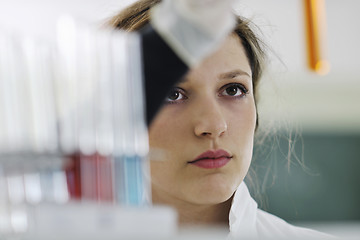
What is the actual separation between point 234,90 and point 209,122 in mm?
88

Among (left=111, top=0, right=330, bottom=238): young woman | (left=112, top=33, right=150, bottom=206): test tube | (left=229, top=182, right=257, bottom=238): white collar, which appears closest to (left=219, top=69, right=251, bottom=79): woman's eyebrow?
(left=111, top=0, right=330, bottom=238): young woman

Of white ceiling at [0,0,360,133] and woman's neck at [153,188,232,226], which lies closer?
woman's neck at [153,188,232,226]

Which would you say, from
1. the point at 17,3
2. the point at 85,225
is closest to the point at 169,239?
the point at 85,225

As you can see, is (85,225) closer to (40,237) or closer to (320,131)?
(40,237)

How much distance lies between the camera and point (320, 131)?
1.77m

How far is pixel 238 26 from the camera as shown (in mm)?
590

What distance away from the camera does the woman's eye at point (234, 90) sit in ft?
1.73

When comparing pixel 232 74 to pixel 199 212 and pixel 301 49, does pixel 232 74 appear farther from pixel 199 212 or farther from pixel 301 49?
pixel 301 49

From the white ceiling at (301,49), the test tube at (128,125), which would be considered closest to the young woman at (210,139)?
the test tube at (128,125)

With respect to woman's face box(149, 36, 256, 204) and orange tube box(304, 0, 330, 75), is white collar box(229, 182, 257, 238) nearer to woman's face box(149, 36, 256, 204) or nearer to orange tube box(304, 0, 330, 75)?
woman's face box(149, 36, 256, 204)

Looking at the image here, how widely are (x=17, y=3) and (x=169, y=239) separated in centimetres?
121

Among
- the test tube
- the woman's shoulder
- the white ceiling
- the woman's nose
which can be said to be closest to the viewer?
the test tube

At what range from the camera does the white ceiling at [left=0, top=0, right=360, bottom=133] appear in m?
1.24

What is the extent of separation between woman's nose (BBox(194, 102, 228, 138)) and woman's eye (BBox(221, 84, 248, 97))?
30 mm
